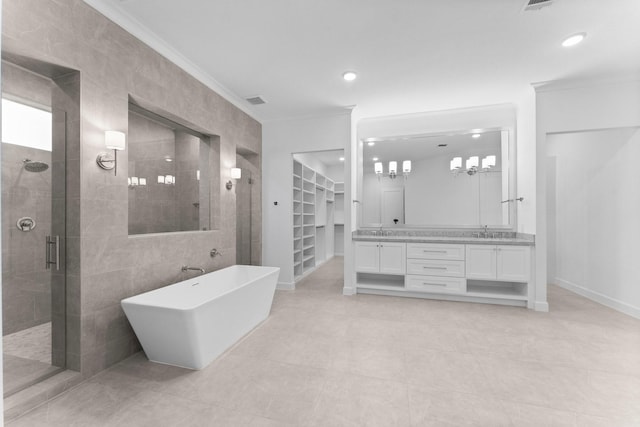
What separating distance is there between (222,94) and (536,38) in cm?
338

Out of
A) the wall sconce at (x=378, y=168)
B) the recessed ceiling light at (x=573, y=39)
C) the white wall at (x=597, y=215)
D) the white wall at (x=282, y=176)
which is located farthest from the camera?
the wall sconce at (x=378, y=168)

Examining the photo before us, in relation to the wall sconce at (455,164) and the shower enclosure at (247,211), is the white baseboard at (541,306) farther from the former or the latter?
the shower enclosure at (247,211)

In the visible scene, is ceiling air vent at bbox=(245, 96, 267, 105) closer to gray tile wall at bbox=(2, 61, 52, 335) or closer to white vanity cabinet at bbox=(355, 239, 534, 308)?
gray tile wall at bbox=(2, 61, 52, 335)

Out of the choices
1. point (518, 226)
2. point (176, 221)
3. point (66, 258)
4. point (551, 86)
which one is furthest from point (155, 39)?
point (518, 226)

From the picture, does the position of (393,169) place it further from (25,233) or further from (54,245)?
(25,233)

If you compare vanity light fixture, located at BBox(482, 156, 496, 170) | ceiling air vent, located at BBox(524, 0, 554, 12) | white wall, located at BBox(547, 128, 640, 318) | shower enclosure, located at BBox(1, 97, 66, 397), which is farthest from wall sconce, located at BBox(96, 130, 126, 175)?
white wall, located at BBox(547, 128, 640, 318)

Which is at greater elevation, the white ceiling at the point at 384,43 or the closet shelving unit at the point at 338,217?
the white ceiling at the point at 384,43

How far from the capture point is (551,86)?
3693 mm

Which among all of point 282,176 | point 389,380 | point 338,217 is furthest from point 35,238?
point 338,217

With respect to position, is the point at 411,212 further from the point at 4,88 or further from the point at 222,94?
the point at 4,88

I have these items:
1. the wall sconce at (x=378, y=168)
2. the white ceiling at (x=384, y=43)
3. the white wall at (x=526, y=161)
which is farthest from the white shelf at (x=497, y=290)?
the white ceiling at (x=384, y=43)

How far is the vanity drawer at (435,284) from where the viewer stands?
4.08m

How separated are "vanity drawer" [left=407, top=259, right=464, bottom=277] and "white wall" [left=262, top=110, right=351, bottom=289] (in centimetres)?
185

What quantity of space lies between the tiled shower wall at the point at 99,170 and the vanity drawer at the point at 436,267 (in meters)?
3.01
